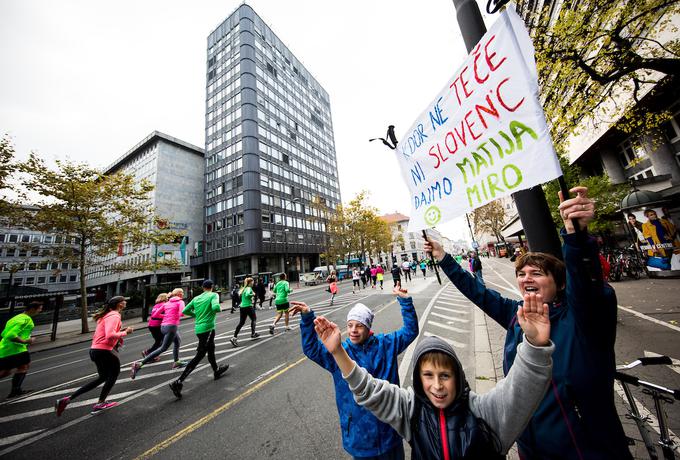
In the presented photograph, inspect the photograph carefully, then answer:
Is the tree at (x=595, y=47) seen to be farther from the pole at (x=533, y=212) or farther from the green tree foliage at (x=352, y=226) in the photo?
the green tree foliage at (x=352, y=226)

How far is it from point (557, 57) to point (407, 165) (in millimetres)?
Result: 5226

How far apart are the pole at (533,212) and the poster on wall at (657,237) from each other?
12400 mm

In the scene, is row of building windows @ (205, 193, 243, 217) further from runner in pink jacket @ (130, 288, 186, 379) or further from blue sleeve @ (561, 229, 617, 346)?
blue sleeve @ (561, 229, 617, 346)

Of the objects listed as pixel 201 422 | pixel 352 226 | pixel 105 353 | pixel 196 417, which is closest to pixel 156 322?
pixel 105 353

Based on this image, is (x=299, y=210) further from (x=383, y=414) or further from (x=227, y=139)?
(x=383, y=414)

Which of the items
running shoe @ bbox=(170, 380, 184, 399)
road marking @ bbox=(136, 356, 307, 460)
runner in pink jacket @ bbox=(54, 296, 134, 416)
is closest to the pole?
road marking @ bbox=(136, 356, 307, 460)

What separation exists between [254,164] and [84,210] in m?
28.6

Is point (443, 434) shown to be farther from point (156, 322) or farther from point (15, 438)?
point (156, 322)

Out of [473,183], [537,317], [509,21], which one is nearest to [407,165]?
[473,183]

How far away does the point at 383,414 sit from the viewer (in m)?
1.64

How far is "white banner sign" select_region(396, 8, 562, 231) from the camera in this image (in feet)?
5.89

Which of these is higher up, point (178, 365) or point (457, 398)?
point (457, 398)

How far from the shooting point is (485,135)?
213 cm

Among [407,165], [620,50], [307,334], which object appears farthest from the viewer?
[620,50]
